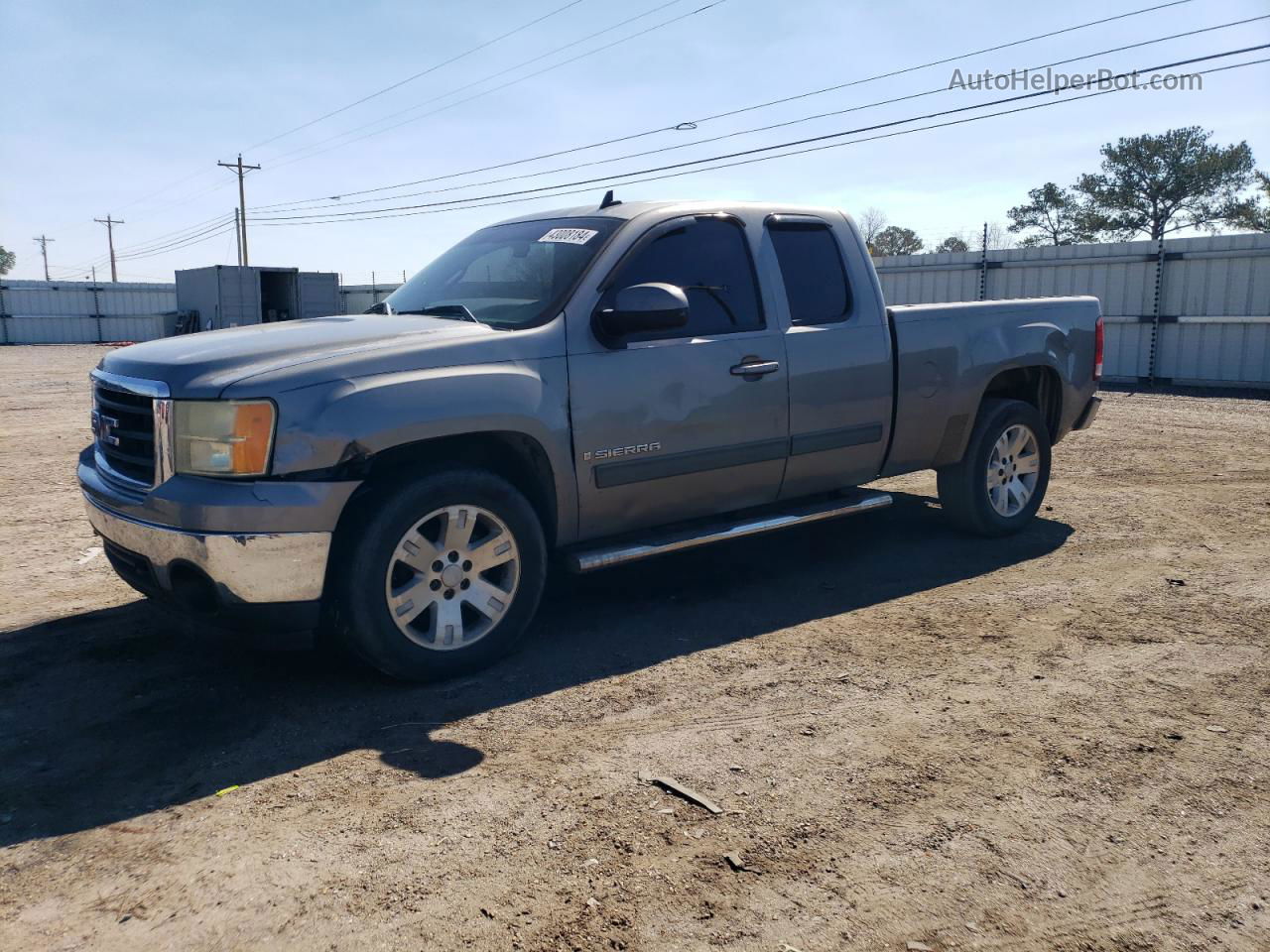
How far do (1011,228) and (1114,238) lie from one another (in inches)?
271

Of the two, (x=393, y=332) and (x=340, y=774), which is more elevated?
(x=393, y=332)

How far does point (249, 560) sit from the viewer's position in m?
3.73

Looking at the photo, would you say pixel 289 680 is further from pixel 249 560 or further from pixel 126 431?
pixel 126 431

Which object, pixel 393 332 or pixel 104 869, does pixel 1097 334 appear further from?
pixel 104 869

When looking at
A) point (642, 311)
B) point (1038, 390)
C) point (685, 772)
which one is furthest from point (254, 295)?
point (685, 772)

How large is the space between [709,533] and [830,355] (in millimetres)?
1212

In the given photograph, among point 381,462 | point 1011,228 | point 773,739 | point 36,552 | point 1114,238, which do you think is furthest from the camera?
point 1011,228

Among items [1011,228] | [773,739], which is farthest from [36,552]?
[1011,228]

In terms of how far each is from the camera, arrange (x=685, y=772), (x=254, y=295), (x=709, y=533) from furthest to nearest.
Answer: (x=254, y=295) → (x=709, y=533) → (x=685, y=772)

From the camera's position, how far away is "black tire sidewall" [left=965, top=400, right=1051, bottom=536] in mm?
6324

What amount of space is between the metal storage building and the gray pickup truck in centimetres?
2478

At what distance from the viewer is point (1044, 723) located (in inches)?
148

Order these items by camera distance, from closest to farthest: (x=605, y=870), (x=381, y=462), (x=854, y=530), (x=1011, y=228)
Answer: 1. (x=605, y=870)
2. (x=381, y=462)
3. (x=854, y=530)
4. (x=1011, y=228)

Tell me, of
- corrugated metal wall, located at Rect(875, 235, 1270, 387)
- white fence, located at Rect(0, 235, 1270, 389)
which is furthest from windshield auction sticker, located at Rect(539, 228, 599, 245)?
corrugated metal wall, located at Rect(875, 235, 1270, 387)
